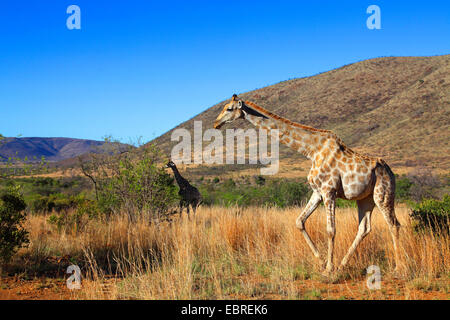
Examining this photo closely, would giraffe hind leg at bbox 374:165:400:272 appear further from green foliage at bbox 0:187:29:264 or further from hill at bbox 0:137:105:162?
hill at bbox 0:137:105:162

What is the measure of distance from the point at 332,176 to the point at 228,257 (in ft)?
8.55

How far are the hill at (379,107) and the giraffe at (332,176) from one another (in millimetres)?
22704

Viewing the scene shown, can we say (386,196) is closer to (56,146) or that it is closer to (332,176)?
(332,176)

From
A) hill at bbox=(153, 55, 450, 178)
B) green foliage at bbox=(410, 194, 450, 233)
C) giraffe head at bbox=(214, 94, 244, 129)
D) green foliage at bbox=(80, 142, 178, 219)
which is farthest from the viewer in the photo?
hill at bbox=(153, 55, 450, 178)

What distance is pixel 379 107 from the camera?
54.3 m

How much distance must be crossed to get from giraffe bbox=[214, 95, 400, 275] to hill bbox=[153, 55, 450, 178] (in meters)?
22.7

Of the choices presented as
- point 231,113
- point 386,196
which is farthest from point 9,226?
point 386,196

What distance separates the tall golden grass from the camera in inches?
204

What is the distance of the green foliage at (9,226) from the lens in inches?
254

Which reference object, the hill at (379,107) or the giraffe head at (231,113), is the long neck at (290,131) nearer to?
the giraffe head at (231,113)

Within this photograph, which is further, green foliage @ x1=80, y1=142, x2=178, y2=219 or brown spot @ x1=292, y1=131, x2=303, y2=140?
green foliage @ x1=80, y1=142, x2=178, y2=219

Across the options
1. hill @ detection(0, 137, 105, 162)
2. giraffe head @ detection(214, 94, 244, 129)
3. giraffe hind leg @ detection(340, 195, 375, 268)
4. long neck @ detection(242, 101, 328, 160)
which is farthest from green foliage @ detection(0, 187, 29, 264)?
hill @ detection(0, 137, 105, 162)

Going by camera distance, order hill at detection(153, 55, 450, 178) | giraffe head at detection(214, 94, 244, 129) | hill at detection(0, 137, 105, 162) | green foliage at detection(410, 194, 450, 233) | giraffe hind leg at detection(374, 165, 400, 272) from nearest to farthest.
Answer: giraffe hind leg at detection(374, 165, 400, 272) < giraffe head at detection(214, 94, 244, 129) < green foliage at detection(410, 194, 450, 233) < hill at detection(153, 55, 450, 178) < hill at detection(0, 137, 105, 162)

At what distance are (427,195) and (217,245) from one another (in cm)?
1374
